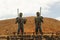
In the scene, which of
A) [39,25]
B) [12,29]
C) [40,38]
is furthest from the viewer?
[12,29]

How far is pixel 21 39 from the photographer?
910 inches

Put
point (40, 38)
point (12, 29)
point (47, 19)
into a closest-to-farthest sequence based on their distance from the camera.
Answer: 1. point (40, 38)
2. point (12, 29)
3. point (47, 19)

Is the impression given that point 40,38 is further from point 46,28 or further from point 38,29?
point 46,28

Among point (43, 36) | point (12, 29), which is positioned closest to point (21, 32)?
point (43, 36)

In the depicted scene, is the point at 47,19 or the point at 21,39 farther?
the point at 47,19

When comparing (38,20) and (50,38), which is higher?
(38,20)

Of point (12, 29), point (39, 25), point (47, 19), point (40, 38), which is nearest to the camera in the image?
point (40, 38)

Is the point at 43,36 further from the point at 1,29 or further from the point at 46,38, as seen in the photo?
the point at 1,29

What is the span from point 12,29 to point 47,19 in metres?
7.78

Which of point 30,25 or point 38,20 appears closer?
point 38,20

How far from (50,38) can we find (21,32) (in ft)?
8.98

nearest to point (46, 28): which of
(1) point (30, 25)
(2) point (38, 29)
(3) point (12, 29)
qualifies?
(1) point (30, 25)

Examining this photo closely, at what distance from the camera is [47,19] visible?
157ft

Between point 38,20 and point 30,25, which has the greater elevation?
point 38,20
